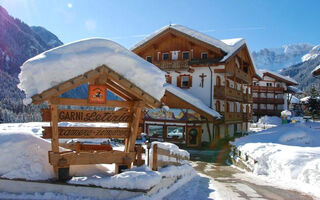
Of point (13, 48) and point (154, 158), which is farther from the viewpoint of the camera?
point (13, 48)

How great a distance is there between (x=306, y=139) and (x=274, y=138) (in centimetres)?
180

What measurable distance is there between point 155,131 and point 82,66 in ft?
55.8

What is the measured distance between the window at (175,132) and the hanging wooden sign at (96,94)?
15771 mm

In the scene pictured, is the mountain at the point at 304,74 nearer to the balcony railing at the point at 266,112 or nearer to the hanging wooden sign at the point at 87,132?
the balcony railing at the point at 266,112

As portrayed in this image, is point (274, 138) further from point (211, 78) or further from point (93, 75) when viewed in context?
point (93, 75)

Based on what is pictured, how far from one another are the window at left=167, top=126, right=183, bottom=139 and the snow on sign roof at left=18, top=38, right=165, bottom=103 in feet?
50.0

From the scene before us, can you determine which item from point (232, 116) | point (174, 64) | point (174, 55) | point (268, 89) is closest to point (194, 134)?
point (232, 116)

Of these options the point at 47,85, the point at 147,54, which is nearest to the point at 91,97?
the point at 47,85

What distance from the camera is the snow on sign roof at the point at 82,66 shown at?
6000mm

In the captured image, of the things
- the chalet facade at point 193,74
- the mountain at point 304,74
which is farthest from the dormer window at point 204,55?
the mountain at point 304,74

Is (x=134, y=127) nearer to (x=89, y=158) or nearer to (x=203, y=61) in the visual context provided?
(x=89, y=158)

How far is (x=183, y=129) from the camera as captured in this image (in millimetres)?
21953

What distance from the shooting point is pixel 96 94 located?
678cm

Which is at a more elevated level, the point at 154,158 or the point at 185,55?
the point at 185,55
